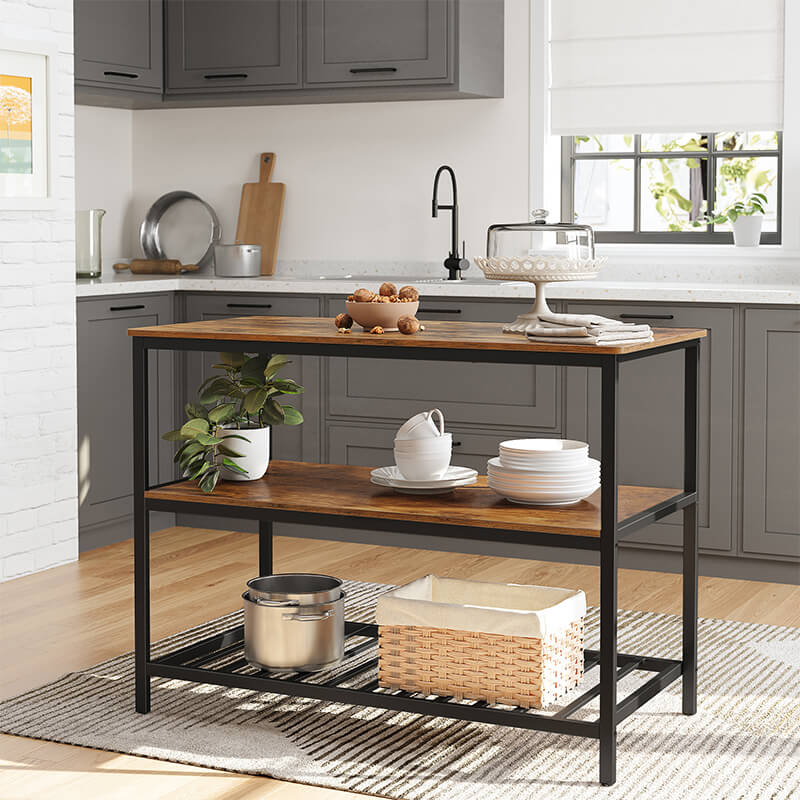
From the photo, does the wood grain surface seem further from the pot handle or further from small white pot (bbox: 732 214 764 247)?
small white pot (bbox: 732 214 764 247)

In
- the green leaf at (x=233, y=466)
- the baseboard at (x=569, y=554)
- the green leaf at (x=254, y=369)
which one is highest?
the green leaf at (x=254, y=369)

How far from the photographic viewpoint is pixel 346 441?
4.91 m

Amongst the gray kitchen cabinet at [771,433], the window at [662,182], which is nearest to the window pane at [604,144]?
the window at [662,182]

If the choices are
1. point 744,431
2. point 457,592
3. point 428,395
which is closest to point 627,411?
point 744,431

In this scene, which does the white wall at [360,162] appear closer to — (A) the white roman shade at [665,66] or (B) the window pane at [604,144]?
(A) the white roman shade at [665,66]

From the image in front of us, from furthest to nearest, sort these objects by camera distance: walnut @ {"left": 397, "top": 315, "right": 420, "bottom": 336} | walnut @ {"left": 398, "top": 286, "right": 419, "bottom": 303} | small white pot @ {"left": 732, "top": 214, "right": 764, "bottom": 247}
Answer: small white pot @ {"left": 732, "top": 214, "right": 764, "bottom": 247} < walnut @ {"left": 398, "top": 286, "right": 419, "bottom": 303} < walnut @ {"left": 397, "top": 315, "right": 420, "bottom": 336}

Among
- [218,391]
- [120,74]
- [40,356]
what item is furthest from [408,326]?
[120,74]

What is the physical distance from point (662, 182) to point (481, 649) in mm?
2964

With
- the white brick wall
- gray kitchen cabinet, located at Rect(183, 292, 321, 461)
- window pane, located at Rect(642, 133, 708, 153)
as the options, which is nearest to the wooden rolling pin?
gray kitchen cabinet, located at Rect(183, 292, 321, 461)

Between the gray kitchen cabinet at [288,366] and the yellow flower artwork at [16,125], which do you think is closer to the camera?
the yellow flower artwork at [16,125]

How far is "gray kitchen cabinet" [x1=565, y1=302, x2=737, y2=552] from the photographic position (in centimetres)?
433

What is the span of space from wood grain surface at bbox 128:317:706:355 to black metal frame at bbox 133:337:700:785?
21mm

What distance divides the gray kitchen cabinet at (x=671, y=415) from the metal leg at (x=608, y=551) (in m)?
1.78

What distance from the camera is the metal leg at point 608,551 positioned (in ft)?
8.57
